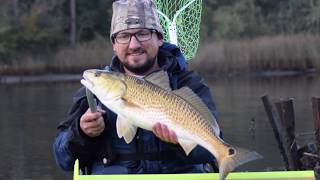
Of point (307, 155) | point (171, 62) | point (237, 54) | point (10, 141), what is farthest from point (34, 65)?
point (171, 62)

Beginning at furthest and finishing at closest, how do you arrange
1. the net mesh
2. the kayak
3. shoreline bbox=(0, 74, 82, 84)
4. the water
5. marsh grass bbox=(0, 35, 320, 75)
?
shoreline bbox=(0, 74, 82, 84)
marsh grass bbox=(0, 35, 320, 75)
the water
the net mesh
the kayak

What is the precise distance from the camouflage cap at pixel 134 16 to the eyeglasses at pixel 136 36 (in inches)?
1.2

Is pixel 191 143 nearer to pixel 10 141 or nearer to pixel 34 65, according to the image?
pixel 10 141

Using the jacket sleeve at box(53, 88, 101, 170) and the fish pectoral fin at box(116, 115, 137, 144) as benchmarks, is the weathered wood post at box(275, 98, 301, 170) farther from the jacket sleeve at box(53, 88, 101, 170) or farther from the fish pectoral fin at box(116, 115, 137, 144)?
the fish pectoral fin at box(116, 115, 137, 144)

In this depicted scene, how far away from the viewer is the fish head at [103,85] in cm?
409

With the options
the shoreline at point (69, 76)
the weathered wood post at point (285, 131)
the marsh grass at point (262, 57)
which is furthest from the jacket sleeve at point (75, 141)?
the marsh grass at point (262, 57)

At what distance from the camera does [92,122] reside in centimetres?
441

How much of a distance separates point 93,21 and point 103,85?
5206cm

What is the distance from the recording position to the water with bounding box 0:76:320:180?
1684 cm

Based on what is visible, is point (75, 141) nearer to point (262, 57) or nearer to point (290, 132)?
point (290, 132)

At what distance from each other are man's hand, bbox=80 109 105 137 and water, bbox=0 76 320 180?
1088 centimetres

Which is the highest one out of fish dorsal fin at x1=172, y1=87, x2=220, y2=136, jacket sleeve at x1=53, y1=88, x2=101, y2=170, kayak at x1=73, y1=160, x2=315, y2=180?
fish dorsal fin at x1=172, y1=87, x2=220, y2=136

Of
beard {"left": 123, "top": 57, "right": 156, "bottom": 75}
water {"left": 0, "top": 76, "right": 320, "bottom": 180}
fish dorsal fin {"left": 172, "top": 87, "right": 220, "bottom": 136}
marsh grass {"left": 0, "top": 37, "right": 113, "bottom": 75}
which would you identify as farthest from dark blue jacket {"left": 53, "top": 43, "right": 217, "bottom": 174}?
marsh grass {"left": 0, "top": 37, "right": 113, "bottom": 75}

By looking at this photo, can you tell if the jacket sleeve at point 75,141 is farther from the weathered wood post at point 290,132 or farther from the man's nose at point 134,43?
the weathered wood post at point 290,132
